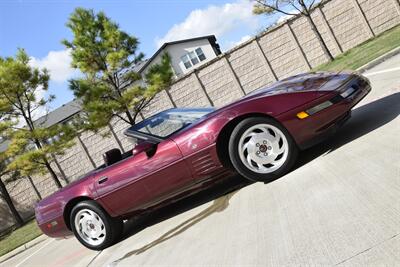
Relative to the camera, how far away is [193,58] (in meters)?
44.1

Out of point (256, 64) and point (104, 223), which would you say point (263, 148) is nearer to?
point (104, 223)

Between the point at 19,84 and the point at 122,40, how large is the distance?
188 inches

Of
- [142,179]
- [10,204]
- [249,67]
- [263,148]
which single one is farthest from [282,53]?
[263,148]

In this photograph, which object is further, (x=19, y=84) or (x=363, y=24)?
(x=363, y=24)

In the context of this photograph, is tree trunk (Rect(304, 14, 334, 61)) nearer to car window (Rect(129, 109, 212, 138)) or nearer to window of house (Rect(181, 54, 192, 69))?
car window (Rect(129, 109, 212, 138))

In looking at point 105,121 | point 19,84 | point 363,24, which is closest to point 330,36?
point 363,24

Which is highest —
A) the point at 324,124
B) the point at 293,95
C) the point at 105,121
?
the point at 105,121

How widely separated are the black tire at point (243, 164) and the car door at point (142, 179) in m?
0.59

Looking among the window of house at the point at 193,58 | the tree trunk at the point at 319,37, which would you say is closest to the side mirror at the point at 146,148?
the tree trunk at the point at 319,37

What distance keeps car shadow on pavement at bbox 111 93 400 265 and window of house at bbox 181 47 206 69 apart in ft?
126

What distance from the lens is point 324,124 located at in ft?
13.6

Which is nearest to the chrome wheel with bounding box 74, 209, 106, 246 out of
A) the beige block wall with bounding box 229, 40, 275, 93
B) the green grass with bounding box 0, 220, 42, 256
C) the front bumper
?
the front bumper

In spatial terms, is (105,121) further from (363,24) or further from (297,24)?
(363,24)

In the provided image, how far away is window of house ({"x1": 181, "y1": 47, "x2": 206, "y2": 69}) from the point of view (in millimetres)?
43750
